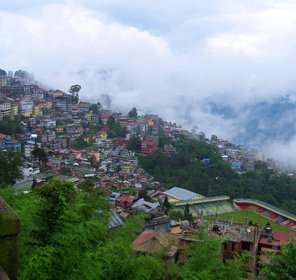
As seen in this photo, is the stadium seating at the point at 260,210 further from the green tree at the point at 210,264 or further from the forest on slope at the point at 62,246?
the forest on slope at the point at 62,246

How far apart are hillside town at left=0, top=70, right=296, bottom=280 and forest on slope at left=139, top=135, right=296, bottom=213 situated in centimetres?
136

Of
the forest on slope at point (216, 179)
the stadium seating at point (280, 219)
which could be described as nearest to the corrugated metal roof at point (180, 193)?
the forest on slope at point (216, 179)

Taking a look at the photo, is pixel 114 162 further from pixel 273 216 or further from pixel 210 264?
pixel 210 264

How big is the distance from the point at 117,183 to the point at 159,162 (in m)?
7.21

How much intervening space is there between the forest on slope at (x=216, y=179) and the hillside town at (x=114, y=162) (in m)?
1.36

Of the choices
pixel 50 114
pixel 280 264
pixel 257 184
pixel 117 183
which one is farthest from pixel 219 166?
pixel 280 264

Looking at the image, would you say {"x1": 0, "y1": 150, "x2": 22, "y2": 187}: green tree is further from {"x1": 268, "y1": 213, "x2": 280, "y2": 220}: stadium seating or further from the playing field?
{"x1": 268, "y1": 213, "x2": 280, "y2": 220}: stadium seating

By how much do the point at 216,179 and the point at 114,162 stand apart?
26.4 feet

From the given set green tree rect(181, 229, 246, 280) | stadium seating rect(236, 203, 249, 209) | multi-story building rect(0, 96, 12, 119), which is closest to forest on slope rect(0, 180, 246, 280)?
green tree rect(181, 229, 246, 280)

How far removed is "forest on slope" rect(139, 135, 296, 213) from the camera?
109 feet

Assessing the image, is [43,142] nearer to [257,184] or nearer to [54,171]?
[54,171]

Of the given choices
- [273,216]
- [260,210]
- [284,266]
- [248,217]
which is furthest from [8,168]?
[260,210]

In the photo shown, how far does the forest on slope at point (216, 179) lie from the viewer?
33.1 metres

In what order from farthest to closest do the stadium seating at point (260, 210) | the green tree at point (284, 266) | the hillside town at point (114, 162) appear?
the stadium seating at point (260, 210) → the hillside town at point (114, 162) → the green tree at point (284, 266)
